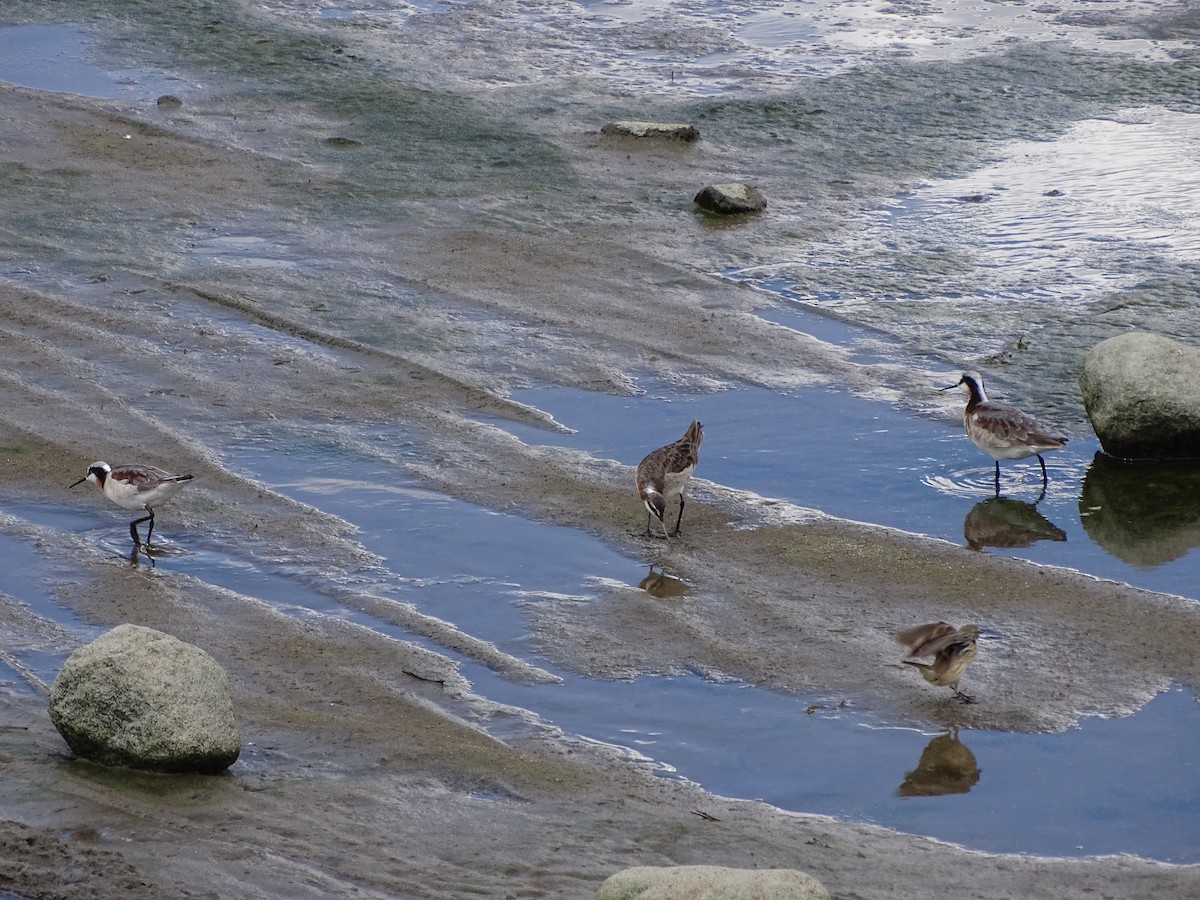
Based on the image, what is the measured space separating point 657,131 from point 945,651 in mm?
13208

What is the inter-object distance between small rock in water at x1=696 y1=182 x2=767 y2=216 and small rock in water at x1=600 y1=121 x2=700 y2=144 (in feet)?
8.20

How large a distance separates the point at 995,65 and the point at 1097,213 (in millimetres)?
5886

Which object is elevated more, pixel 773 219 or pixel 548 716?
pixel 773 219

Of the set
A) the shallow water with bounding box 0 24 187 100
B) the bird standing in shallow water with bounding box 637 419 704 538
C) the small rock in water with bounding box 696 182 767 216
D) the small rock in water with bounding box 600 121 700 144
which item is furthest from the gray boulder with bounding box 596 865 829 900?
the shallow water with bounding box 0 24 187 100

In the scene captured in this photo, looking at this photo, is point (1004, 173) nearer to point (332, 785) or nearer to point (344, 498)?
point (344, 498)

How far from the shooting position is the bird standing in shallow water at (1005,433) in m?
12.9

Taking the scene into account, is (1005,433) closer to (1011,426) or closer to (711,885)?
(1011,426)

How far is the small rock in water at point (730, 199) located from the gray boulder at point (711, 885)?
12.9 metres

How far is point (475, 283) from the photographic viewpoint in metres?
17.6

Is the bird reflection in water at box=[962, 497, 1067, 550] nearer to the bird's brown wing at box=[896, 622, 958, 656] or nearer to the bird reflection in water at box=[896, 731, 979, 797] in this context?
the bird's brown wing at box=[896, 622, 958, 656]

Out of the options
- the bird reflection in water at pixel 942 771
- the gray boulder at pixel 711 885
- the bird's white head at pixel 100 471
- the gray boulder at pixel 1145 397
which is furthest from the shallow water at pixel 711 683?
the gray boulder at pixel 711 885

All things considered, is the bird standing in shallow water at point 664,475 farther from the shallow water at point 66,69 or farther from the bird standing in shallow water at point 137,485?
the shallow water at point 66,69

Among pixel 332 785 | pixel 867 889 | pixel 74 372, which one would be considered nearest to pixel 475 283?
pixel 74 372

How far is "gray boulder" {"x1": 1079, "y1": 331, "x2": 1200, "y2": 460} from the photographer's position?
13320mm
